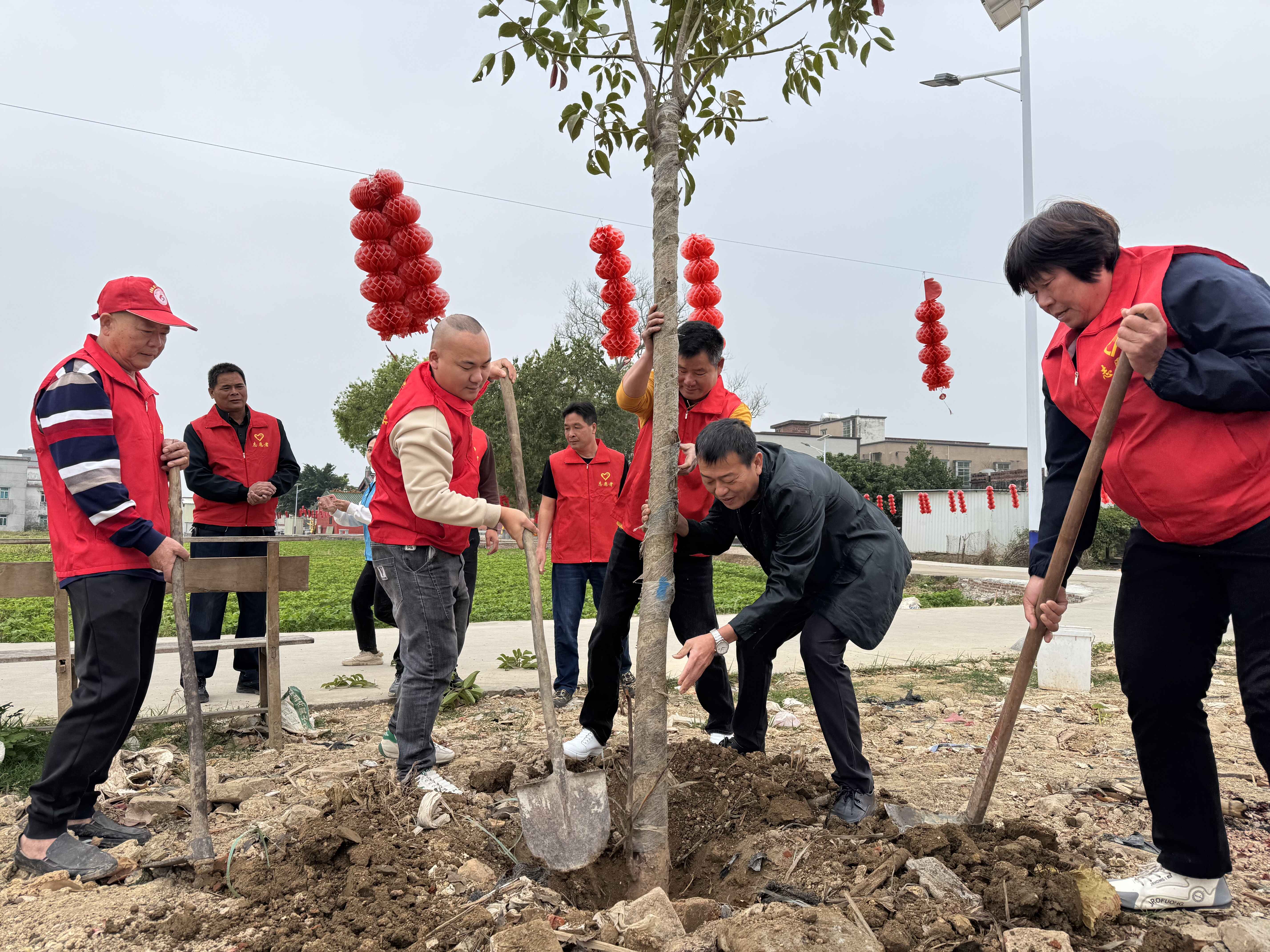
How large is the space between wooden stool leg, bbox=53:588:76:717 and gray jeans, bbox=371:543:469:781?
1500mm

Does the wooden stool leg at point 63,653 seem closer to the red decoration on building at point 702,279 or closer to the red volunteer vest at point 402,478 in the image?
the red volunteer vest at point 402,478

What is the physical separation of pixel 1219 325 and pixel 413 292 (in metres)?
3.65

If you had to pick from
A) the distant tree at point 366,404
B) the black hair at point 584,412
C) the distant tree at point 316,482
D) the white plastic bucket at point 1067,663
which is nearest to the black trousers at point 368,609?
the black hair at point 584,412

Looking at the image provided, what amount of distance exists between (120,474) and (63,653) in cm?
148

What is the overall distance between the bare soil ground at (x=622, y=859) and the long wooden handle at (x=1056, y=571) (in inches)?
7.0

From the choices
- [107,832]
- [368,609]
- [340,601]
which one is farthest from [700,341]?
[340,601]

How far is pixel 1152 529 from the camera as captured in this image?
2.44 meters

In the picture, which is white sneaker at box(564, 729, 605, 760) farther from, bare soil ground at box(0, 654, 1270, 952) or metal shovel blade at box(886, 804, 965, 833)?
metal shovel blade at box(886, 804, 965, 833)

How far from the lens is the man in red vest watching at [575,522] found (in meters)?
5.57

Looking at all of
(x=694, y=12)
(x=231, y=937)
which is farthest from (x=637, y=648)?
(x=694, y=12)

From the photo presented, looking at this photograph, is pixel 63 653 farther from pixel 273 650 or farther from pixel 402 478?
pixel 402 478

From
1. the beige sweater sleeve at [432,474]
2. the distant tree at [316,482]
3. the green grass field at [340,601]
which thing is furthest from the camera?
the distant tree at [316,482]

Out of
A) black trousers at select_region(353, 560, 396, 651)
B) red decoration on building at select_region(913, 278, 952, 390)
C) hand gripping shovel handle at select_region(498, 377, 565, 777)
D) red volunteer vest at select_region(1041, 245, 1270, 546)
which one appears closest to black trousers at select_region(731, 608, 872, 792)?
hand gripping shovel handle at select_region(498, 377, 565, 777)

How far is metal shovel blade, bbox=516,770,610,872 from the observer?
269cm
